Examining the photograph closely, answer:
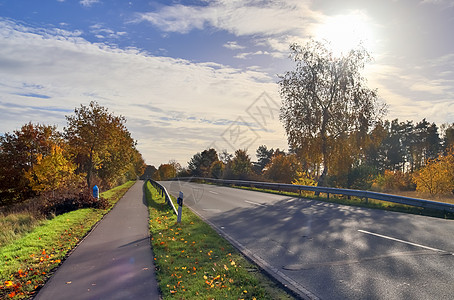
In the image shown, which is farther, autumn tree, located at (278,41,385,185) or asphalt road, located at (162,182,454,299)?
autumn tree, located at (278,41,385,185)

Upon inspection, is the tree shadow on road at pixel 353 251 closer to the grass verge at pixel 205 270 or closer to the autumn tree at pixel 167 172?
the grass verge at pixel 205 270

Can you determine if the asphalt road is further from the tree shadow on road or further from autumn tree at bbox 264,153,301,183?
autumn tree at bbox 264,153,301,183

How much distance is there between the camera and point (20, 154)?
29562 mm

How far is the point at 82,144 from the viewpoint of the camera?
23938 mm

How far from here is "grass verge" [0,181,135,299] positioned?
576 centimetres

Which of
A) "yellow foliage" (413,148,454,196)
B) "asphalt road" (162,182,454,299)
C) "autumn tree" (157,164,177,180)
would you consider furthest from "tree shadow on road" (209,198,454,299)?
"autumn tree" (157,164,177,180)

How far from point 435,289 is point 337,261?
194cm

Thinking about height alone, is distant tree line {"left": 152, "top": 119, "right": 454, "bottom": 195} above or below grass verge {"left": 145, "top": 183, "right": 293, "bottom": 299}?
above

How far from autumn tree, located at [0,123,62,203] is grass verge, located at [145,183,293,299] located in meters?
24.4

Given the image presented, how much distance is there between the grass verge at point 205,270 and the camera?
5273mm

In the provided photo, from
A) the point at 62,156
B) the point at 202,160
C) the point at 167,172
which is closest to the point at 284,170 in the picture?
the point at 62,156

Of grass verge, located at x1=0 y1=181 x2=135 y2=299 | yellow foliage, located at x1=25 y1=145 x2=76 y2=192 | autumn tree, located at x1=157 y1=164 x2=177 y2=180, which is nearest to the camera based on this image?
grass verge, located at x1=0 y1=181 x2=135 y2=299

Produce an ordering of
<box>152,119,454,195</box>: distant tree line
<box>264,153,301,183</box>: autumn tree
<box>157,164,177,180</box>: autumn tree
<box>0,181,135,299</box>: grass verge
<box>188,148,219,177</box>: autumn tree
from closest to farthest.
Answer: <box>0,181,135,299</box>: grass verge
<box>152,119,454,195</box>: distant tree line
<box>264,153,301,183</box>: autumn tree
<box>188,148,219,177</box>: autumn tree
<box>157,164,177,180</box>: autumn tree

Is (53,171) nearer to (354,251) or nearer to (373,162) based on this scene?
(354,251)
